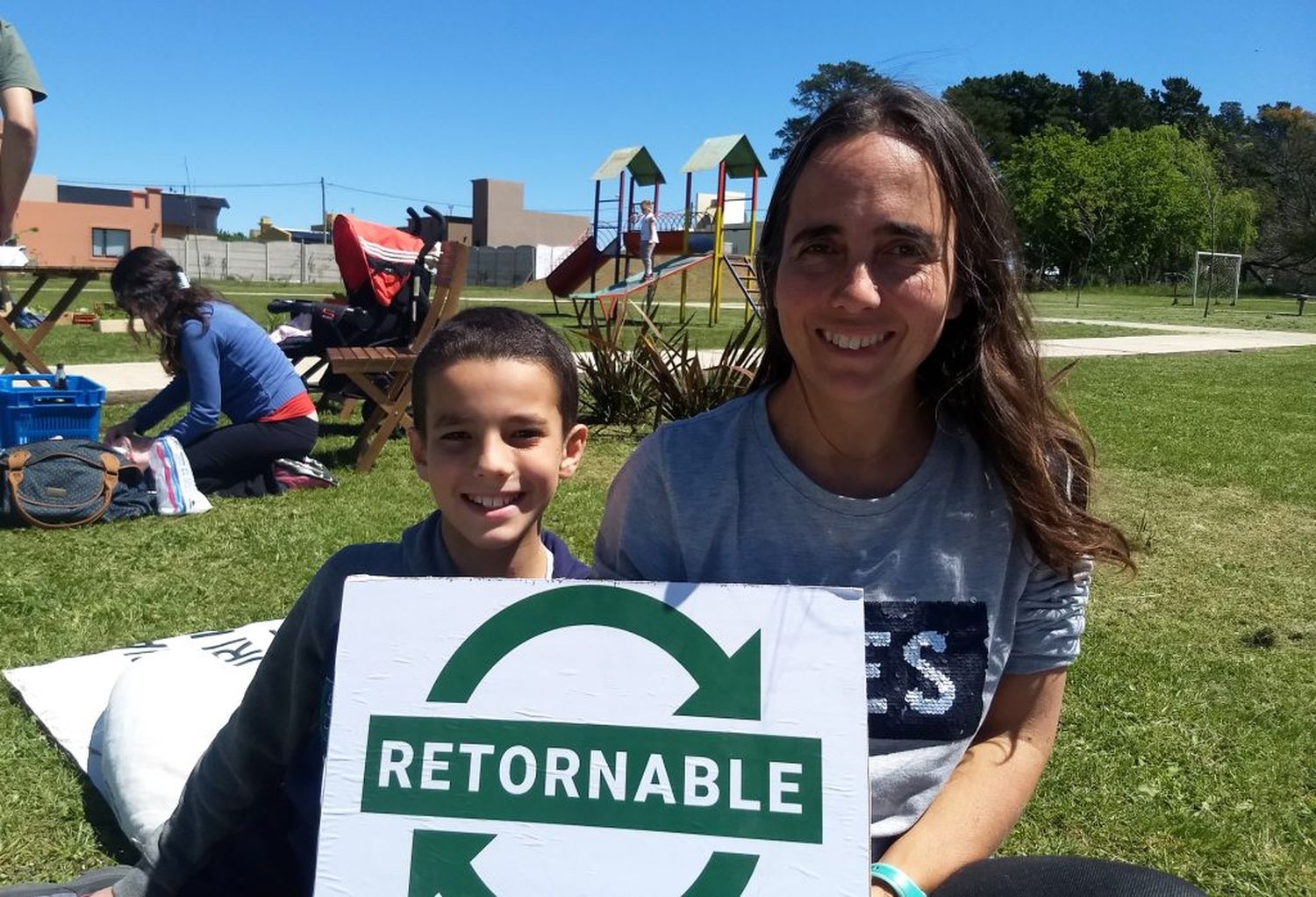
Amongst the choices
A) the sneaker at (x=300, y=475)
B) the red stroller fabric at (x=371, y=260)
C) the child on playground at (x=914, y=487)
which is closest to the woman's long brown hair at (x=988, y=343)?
the child on playground at (x=914, y=487)

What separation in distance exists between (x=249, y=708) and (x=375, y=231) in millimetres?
6729

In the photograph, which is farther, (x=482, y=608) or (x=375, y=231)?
(x=375, y=231)

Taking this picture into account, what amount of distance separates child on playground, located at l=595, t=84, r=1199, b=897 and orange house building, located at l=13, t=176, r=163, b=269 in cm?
4847

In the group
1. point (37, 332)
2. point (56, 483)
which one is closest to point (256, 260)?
point (37, 332)

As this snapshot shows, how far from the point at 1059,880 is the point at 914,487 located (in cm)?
57

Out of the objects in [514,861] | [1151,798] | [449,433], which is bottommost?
[1151,798]

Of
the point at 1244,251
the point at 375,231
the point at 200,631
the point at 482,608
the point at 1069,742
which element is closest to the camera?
the point at 482,608

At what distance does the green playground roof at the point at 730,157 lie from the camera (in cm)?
1991

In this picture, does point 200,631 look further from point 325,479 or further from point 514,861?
point 514,861

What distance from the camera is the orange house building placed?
46344 mm

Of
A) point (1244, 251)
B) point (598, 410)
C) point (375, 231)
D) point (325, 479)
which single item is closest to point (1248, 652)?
point (325, 479)

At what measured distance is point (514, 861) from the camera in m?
1.25

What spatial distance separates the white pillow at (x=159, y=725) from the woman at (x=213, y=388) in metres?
2.64

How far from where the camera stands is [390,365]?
6.46 meters
